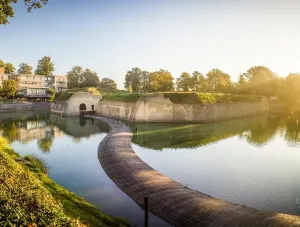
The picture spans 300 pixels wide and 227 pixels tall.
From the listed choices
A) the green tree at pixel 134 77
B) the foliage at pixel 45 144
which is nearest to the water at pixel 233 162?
the foliage at pixel 45 144

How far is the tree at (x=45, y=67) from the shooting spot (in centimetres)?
10401

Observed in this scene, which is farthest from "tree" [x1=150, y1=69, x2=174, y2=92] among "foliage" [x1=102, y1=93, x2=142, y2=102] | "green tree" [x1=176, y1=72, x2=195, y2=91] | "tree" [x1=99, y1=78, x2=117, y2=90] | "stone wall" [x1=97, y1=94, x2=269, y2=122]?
"tree" [x1=99, y1=78, x2=117, y2=90]

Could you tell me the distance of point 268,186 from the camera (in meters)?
16.6

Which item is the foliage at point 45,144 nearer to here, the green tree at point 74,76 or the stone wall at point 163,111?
the stone wall at point 163,111

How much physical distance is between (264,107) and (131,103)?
149 ft

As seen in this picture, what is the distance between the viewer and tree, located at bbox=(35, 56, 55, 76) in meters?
104

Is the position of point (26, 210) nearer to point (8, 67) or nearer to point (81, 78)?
point (81, 78)

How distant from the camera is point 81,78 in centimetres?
10206

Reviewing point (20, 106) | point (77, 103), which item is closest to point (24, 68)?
point (20, 106)

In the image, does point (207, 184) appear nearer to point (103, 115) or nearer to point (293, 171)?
point (293, 171)

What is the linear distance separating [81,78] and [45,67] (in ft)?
54.7

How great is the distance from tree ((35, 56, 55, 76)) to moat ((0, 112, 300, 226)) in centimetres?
7436

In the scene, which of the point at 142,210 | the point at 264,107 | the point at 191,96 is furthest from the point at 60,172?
the point at 264,107

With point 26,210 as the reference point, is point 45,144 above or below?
below
